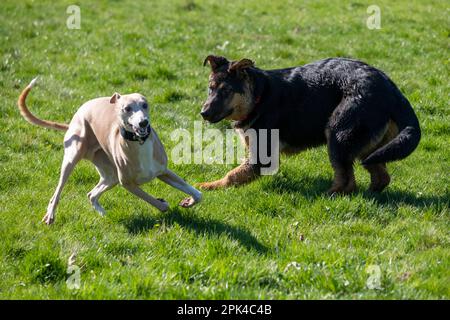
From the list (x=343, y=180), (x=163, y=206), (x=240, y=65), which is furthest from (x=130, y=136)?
(x=343, y=180)

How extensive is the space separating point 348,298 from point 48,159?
13.9ft

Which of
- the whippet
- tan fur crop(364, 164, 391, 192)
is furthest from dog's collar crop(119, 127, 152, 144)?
tan fur crop(364, 164, 391, 192)

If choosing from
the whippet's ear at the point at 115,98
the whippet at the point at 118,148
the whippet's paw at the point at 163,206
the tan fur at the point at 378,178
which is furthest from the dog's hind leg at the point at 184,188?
the tan fur at the point at 378,178

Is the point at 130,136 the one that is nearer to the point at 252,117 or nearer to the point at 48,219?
the point at 48,219

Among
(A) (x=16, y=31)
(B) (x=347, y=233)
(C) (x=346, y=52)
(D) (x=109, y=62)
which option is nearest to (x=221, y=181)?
(B) (x=347, y=233)

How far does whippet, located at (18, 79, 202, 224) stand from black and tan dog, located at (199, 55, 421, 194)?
3.36 feet

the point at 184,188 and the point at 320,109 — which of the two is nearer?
the point at 184,188

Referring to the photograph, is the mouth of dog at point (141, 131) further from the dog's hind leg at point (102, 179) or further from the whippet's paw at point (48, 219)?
the whippet's paw at point (48, 219)

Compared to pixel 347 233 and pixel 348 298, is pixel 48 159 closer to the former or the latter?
pixel 347 233

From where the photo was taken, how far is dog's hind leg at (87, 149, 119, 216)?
20.0ft

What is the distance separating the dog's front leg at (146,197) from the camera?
232 inches

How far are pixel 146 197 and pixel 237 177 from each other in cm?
128

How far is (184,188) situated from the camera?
233 inches

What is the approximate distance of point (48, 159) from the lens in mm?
7301
